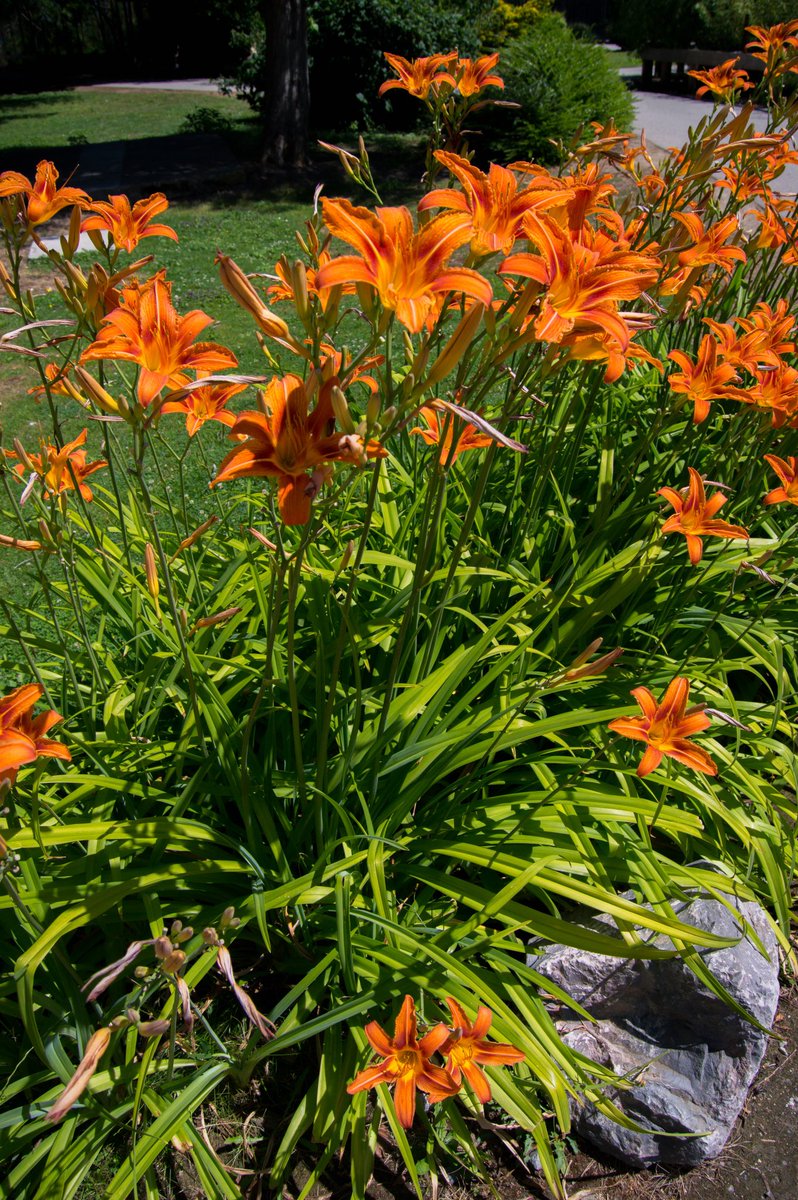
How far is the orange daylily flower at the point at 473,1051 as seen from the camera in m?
1.48

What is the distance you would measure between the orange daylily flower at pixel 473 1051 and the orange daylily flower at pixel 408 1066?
0.02 meters

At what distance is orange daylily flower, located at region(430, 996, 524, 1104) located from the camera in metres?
1.48

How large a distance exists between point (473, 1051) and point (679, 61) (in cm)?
2692

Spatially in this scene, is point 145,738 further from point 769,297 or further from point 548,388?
point 769,297

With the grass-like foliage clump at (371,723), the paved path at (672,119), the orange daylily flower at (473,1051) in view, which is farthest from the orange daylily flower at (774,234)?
the paved path at (672,119)

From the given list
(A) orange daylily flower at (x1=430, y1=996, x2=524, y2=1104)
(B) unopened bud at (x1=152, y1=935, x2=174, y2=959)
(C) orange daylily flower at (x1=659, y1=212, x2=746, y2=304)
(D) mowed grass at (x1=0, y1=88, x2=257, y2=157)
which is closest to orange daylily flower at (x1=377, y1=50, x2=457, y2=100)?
(C) orange daylily flower at (x1=659, y1=212, x2=746, y2=304)

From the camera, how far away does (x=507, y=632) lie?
8.25 feet

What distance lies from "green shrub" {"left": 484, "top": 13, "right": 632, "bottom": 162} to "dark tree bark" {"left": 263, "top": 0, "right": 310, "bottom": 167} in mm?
2497

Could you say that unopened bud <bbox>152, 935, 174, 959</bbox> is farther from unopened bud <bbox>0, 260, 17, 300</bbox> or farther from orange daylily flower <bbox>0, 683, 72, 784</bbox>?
unopened bud <bbox>0, 260, 17, 300</bbox>

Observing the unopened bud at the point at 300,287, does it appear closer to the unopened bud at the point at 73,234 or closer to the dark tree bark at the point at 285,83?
the unopened bud at the point at 73,234

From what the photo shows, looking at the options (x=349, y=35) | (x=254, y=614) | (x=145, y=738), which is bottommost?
(x=145, y=738)

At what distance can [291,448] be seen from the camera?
4.07 ft

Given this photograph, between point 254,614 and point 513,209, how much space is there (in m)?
A: 1.37

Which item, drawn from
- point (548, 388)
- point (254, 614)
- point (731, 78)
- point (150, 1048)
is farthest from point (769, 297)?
point (150, 1048)
